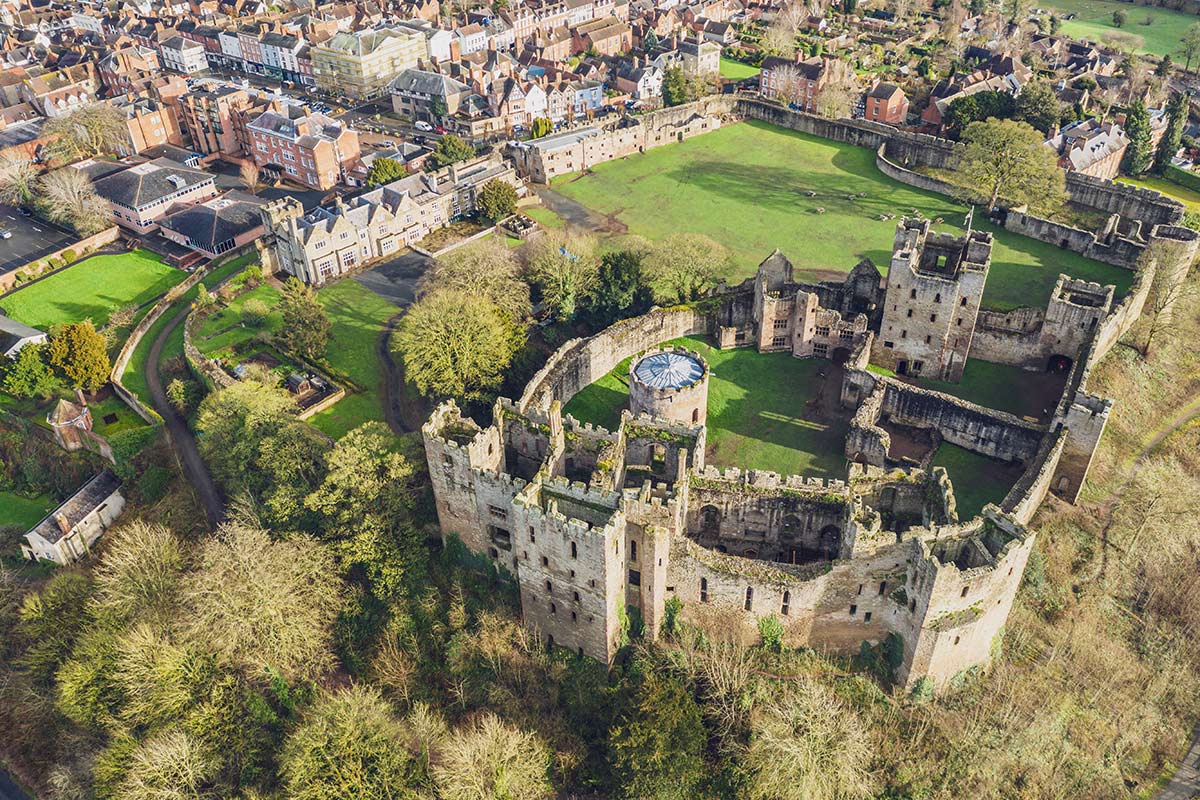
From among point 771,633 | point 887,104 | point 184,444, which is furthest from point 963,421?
point 887,104

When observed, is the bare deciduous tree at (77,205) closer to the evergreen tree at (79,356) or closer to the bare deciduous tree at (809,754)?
the evergreen tree at (79,356)

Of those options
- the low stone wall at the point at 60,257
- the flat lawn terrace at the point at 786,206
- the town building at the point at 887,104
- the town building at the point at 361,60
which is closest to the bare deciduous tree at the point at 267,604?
the flat lawn terrace at the point at 786,206

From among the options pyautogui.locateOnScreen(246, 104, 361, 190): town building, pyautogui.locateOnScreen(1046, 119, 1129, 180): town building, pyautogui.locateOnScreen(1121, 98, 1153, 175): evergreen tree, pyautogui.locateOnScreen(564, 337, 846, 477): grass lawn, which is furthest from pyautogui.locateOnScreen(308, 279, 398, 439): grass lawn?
pyautogui.locateOnScreen(1121, 98, 1153, 175): evergreen tree

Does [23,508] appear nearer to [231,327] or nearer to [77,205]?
[231,327]

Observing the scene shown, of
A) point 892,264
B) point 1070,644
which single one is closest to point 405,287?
point 892,264

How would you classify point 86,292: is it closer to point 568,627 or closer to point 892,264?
point 568,627

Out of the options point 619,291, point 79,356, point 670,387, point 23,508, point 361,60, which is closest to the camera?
point 670,387
